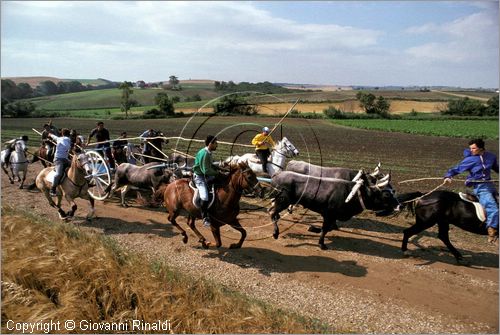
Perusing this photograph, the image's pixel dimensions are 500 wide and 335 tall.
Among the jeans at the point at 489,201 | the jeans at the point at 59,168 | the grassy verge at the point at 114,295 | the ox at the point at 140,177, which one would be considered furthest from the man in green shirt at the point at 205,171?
the jeans at the point at 489,201

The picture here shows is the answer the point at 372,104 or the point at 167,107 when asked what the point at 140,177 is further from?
the point at 372,104

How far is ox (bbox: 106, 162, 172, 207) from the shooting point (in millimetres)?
12750

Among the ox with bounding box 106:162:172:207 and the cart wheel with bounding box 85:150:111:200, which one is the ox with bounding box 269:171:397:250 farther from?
the cart wheel with bounding box 85:150:111:200

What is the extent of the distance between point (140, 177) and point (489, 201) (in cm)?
1068

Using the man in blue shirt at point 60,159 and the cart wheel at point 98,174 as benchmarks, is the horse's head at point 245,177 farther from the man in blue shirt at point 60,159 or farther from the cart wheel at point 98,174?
the man in blue shirt at point 60,159

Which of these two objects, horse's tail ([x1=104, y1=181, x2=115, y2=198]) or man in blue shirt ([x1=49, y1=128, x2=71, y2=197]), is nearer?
man in blue shirt ([x1=49, y1=128, x2=71, y2=197])

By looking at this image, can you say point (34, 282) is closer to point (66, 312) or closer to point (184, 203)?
point (66, 312)

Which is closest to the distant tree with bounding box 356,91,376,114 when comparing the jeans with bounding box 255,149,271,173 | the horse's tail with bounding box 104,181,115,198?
the jeans with bounding box 255,149,271,173

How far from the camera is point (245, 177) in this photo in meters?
8.93

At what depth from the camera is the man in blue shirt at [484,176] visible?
28.0 ft

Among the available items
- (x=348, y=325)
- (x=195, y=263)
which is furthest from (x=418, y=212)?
(x=195, y=263)

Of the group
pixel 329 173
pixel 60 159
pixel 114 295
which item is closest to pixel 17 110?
pixel 60 159

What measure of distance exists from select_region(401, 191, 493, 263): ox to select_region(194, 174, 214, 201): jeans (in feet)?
18.1

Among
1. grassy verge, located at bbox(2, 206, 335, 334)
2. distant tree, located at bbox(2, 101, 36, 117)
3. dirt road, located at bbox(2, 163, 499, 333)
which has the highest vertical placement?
distant tree, located at bbox(2, 101, 36, 117)
